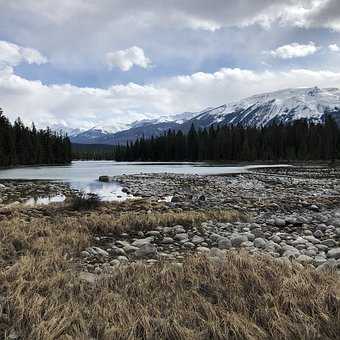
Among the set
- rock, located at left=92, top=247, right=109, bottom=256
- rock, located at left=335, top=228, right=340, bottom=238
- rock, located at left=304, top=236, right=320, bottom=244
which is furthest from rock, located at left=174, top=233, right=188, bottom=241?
rock, located at left=335, top=228, right=340, bottom=238

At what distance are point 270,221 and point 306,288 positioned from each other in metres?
8.65

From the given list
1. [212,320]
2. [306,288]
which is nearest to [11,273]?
[212,320]

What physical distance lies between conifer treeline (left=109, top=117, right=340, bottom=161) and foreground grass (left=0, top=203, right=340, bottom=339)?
131 meters

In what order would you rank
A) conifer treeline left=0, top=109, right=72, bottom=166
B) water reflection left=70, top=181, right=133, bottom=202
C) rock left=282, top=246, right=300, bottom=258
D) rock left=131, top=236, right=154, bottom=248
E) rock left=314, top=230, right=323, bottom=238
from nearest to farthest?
rock left=282, top=246, right=300, bottom=258 < rock left=131, top=236, right=154, bottom=248 < rock left=314, top=230, right=323, bottom=238 < water reflection left=70, top=181, right=133, bottom=202 < conifer treeline left=0, top=109, right=72, bottom=166

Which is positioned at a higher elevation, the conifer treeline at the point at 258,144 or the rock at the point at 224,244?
the conifer treeline at the point at 258,144

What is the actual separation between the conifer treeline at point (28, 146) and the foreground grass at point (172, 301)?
329 feet

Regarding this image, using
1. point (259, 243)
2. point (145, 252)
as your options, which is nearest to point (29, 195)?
point (145, 252)

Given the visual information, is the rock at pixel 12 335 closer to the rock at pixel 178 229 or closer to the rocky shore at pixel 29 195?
the rock at pixel 178 229

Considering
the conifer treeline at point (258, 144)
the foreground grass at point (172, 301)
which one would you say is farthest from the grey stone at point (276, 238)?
the conifer treeline at point (258, 144)

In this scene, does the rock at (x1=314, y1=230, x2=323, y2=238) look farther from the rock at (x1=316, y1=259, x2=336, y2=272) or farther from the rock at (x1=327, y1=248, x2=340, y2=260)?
the rock at (x1=316, y1=259, x2=336, y2=272)

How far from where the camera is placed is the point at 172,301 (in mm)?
5648

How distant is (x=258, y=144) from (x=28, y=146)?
8272 centimetres

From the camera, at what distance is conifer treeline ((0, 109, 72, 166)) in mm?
104438

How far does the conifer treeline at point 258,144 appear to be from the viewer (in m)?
146
